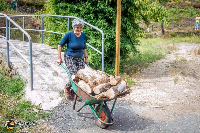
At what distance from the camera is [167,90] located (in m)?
7.26

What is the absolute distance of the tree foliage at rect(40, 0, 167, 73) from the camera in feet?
27.5

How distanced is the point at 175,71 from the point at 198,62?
7.86 feet

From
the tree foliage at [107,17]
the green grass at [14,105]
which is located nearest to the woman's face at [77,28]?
the green grass at [14,105]

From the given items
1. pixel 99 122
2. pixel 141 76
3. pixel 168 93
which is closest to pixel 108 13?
pixel 141 76

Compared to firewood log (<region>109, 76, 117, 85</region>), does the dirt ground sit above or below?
below

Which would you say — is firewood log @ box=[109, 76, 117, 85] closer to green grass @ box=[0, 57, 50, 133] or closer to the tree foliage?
green grass @ box=[0, 57, 50, 133]

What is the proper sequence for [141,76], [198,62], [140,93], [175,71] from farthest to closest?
[198,62]
[175,71]
[141,76]
[140,93]

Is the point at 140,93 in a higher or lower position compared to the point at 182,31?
lower

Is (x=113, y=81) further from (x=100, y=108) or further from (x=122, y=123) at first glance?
(x=122, y=123)

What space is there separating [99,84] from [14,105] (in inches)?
76.8

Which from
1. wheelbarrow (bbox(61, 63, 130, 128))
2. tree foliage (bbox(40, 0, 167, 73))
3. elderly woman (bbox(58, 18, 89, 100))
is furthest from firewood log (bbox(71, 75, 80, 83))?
tree foliage (bbox(40, 0, 167, 73))

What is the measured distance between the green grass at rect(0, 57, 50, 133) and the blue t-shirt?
133 cm

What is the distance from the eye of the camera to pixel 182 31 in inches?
887

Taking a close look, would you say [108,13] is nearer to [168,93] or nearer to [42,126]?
[168,93]
